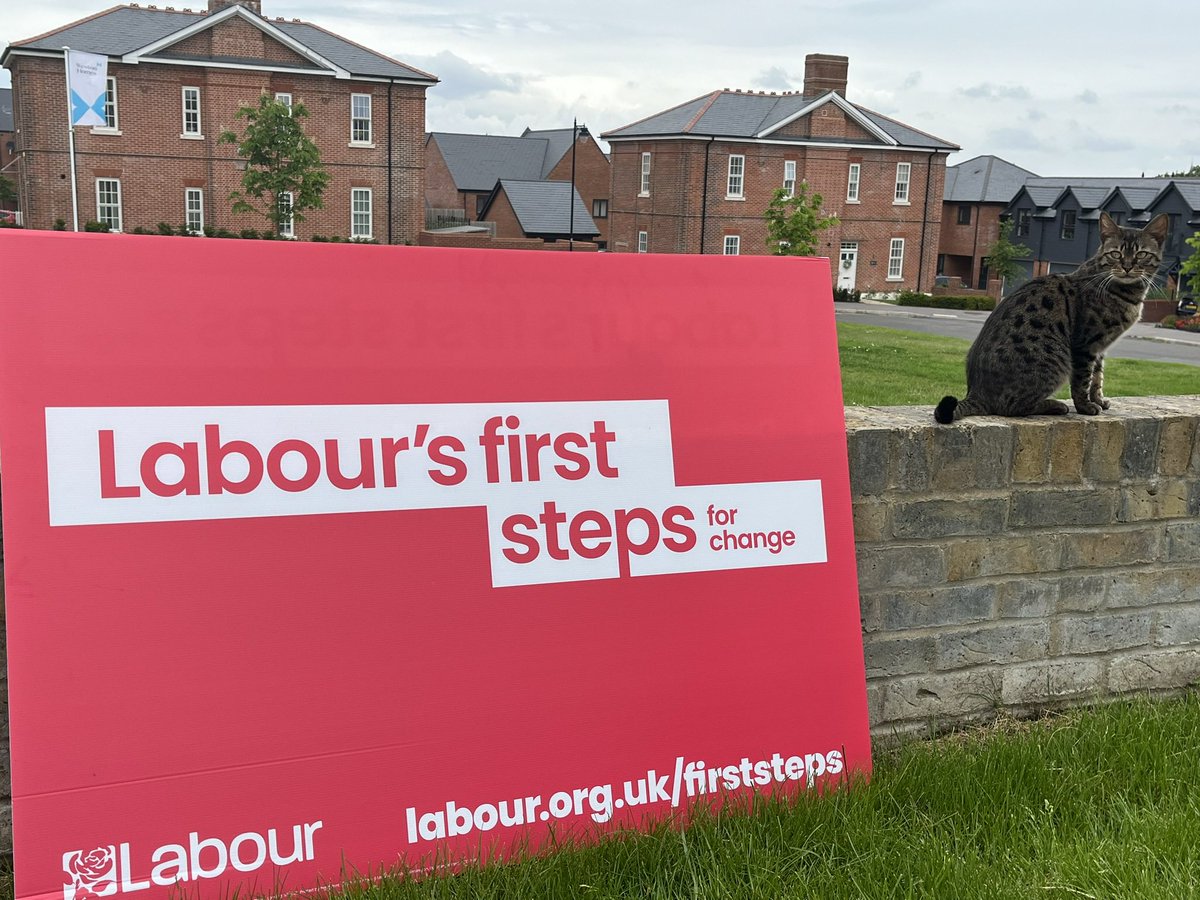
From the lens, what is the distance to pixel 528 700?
3.47m

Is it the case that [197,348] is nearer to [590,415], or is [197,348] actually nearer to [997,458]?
[590,415]

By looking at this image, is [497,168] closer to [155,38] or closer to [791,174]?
[791,174]

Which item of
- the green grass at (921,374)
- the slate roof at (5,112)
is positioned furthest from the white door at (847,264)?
the slate roof at (5,112)

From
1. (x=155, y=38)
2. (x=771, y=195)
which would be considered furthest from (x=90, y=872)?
(x=771, y=195)

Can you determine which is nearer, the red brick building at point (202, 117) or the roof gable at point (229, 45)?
the red brick building at point (202, 117)

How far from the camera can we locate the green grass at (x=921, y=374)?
1229 centimetres

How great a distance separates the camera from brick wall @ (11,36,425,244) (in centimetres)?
4669

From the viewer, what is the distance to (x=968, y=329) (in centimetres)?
3672

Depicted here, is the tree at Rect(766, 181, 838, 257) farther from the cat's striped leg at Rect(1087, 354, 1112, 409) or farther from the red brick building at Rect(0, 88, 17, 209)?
the red brick building at Rect(0, 88, 17, 209)

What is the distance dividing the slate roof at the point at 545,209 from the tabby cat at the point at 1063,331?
201 ft

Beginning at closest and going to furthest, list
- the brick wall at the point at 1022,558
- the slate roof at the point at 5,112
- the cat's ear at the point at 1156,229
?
the brick wall at the point at 1022,558 < the cat's ear at the point at 1156,229 < the slate roof at the point at 5,112

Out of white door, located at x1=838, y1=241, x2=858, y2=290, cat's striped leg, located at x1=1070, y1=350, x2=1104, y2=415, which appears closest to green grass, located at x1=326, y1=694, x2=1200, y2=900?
cat's striped leg, located at x1=1070, y1=350, x2=1104, y2=415

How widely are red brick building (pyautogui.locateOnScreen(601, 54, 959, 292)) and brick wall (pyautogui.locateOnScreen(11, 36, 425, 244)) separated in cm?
1481

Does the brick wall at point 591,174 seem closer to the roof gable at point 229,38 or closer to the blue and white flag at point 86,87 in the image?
the roof gable at point 229,38
